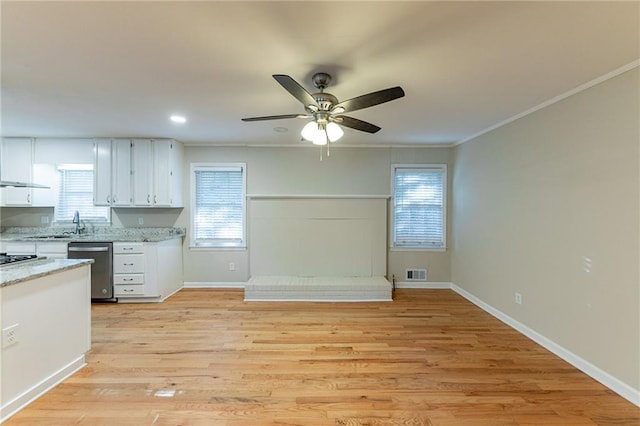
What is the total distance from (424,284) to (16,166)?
267 inches

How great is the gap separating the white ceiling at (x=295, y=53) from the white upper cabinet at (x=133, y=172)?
46.8 inches

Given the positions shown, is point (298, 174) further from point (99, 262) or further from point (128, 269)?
point (99, 262)

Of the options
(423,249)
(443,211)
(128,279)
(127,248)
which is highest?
(443,211)

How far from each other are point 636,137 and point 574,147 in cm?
50

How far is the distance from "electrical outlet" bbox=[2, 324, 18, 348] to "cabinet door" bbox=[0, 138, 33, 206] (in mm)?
3670

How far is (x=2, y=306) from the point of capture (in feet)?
6.10

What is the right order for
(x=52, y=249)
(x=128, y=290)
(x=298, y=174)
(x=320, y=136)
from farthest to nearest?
1. (x=298, y=174)
2. (x=128, y=290)
3. (x=52, y=249)
4. (x=320, y=136)

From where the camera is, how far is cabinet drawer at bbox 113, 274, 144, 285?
4.09m

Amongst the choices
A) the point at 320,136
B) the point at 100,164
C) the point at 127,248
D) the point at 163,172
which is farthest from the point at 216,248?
the point at 320,136

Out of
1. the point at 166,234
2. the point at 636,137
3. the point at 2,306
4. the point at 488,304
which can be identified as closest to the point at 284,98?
the point at 2,306

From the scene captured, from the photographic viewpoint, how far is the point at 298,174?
16.1 feet

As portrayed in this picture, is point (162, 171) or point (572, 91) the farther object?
point (162, 171)

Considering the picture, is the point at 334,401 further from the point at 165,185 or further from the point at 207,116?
the point at 165,185

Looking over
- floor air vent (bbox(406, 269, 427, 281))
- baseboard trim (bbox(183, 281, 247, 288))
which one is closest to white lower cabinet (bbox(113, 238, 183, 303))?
baseboard trim (bbox(183, 281, 247, 288))
